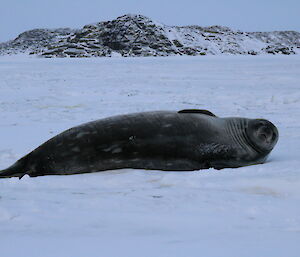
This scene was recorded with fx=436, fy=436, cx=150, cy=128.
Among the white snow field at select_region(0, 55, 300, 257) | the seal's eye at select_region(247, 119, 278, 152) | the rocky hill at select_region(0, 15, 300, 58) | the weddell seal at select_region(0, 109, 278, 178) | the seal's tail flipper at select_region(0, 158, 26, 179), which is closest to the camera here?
the white snow field at select_region(0, 55, 300, 257)

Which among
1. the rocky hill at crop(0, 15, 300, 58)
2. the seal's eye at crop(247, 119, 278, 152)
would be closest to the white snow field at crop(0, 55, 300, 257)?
the seal's eye at crop(247, 119, 278, 152)

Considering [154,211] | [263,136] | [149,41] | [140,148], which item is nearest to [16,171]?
[140,148]

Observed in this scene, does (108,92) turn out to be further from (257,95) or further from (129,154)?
(129,154)

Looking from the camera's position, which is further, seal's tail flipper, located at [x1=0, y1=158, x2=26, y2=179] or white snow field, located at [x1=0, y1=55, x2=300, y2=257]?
seal's tail flipper, located at [x1=0, y1=158, x2=26, y2=179]

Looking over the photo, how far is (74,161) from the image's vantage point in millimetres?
3371

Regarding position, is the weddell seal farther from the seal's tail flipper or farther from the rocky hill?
the rocky hill

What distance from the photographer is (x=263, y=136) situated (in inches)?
151

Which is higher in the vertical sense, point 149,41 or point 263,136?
point 149,41

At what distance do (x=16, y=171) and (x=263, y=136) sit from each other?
2.10 metres

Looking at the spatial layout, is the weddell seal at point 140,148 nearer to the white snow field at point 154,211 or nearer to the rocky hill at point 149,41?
the white snow field at point 154,211

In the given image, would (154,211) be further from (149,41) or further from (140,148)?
(149,41)

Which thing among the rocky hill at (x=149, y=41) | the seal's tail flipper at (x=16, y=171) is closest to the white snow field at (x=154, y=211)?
the seal's tail flipper at (x=16, y=171)

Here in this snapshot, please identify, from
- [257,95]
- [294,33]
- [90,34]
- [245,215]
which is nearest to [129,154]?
[245,215]

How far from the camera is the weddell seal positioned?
338 cm
